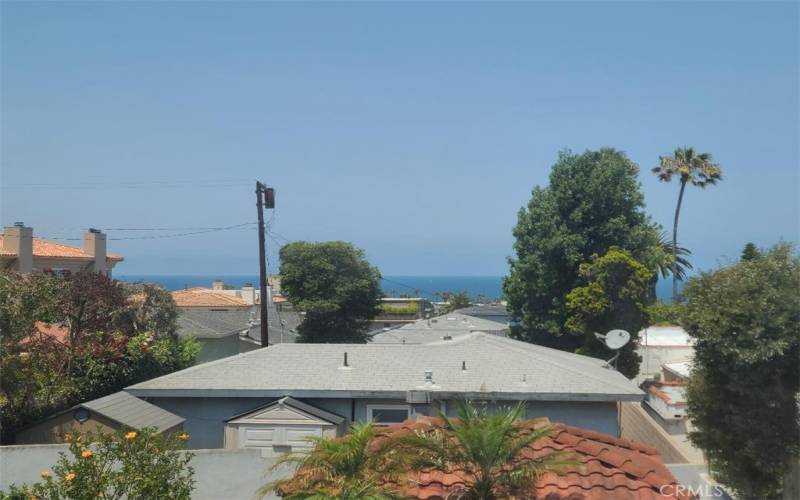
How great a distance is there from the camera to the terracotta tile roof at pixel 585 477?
7652mm

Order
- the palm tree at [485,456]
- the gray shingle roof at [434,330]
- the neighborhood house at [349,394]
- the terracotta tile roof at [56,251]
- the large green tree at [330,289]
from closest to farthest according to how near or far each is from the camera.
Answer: the palm tree at [485,456] < the neighborhood house at [349,394] < the gray shingle roof at [434,330] < the large green tree at [330,289] < the terracotta tile roof at [56,251]

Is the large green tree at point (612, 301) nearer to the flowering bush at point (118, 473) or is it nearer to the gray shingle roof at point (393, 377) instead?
the gray shingle roof at point (393, 377)

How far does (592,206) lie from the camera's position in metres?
35.1

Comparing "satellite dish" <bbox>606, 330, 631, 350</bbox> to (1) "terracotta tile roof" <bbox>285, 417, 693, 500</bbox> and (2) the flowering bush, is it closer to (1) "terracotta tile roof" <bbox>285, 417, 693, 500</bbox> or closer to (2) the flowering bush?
(1) "terracotta tile roof" <bbox>285, 417, 693, 500</bbox>

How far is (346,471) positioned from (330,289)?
30819 mm

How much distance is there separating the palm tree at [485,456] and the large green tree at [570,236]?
27.1 m

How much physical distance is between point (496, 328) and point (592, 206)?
10.4 metres

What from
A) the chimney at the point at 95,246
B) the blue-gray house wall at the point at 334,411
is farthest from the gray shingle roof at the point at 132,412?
the chimney at the point at 95,246

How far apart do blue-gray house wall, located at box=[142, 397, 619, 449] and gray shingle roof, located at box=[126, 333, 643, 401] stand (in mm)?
327

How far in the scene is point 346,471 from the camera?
705cm

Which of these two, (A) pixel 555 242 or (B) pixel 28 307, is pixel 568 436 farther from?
(A) pixel 555 242

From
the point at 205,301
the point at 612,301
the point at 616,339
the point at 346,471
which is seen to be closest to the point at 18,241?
the point at 205,301

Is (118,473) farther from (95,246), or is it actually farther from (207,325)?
(95,246)

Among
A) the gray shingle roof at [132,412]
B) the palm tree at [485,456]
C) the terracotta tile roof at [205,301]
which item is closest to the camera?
the palm tree at [485,456]
